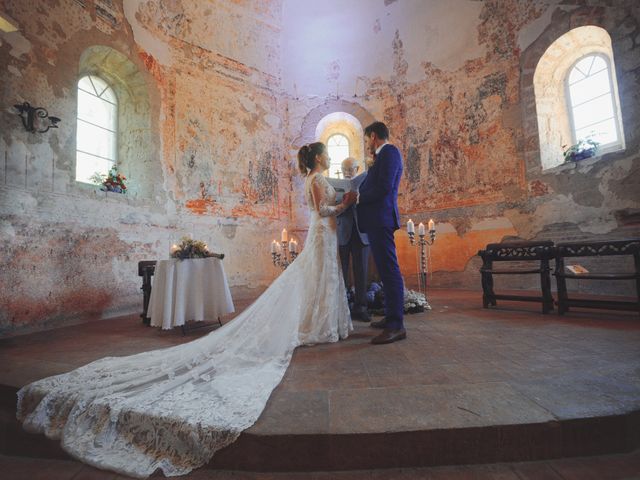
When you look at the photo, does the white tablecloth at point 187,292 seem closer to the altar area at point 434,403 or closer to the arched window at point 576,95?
the altar area at point 434,403

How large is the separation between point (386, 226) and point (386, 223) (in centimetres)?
3

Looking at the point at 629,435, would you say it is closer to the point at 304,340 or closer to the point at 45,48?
the point at 304,340

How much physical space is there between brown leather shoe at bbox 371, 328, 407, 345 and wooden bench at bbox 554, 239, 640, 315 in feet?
7.95

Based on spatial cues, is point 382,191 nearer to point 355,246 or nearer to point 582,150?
point 355,246

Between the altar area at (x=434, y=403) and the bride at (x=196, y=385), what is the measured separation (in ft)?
0.41

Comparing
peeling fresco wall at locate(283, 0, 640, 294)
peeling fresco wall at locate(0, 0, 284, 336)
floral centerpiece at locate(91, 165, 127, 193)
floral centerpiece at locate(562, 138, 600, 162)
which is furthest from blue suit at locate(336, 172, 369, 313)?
floral centerpiece at locate(562, 138, 600, 162)

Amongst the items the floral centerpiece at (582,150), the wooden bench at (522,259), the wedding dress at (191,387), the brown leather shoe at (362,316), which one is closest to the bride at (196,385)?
the wedding dress at (191,387)

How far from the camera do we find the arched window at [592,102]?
626 cm

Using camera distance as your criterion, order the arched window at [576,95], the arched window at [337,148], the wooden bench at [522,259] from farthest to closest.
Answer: the arched window at [337,148] → the arched window at [576,95] → the wooden bench at [522,259]

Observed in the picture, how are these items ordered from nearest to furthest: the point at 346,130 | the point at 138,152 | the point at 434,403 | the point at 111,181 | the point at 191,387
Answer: the point at 434,403 → the point at 191,387 → the point at 111,181 → the point at 138,152 → the point at 346,130

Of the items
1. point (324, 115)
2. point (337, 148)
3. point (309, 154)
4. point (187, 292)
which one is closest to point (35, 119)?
point (187, 292)

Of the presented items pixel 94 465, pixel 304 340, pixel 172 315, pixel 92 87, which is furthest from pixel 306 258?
pixel 92 87

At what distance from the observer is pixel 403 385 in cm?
190

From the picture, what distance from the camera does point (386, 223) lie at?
2984 millimetres
